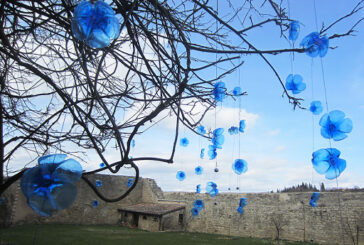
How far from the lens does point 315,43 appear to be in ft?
5.41

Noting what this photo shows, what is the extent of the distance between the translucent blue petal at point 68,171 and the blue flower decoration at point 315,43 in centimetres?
140

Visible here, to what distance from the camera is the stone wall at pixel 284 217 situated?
9.88m

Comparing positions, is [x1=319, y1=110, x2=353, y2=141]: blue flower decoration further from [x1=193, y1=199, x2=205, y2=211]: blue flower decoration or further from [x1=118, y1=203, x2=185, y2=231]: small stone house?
[x1=118, y1=203, x2=185, y2=231]: small stone house

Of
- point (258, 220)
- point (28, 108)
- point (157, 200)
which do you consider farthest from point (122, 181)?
point (28, 108)

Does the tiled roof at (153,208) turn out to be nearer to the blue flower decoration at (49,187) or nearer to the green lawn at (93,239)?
the green lawn at (93,239)

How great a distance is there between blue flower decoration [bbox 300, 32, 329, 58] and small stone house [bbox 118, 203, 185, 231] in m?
13.0

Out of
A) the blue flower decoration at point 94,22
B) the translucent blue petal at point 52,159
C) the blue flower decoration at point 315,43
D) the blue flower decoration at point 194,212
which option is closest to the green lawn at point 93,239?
the blue flower decoration at point 194,212

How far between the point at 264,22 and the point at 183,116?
0.87m

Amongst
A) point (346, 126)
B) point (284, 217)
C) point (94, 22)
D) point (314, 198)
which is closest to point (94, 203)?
point (284, 217)

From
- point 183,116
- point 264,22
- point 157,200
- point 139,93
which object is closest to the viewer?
point 264,22

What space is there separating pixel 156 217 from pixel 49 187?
1362 cm

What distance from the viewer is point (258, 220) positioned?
1210 centimetres

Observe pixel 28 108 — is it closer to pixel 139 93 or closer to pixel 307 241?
pixel 139 93

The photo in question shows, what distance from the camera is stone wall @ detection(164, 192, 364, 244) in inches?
389
